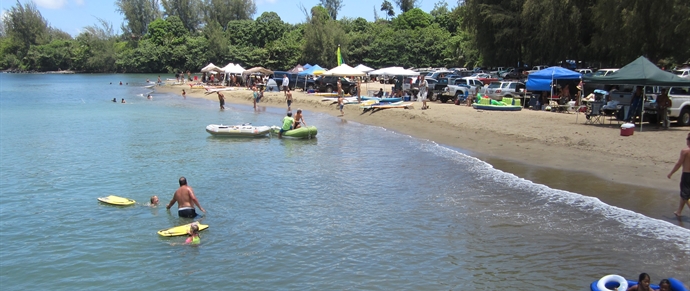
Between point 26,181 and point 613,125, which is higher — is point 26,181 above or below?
below

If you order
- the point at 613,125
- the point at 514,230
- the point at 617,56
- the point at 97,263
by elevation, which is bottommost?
the point at 97,263

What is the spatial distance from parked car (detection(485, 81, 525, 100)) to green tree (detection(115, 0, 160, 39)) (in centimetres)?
11301

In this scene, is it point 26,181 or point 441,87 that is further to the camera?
point 441,87

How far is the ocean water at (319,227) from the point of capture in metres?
9.27

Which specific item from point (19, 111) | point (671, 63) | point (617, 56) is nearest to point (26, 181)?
point (19, 111)

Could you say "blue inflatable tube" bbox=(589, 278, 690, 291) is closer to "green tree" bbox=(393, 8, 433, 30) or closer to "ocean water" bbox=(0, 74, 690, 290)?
"ocean water" bbox=(0, 74, 690, 290)

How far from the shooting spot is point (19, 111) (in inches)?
1516

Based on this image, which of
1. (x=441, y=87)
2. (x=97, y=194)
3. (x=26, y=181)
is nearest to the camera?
(x=97, y=194)

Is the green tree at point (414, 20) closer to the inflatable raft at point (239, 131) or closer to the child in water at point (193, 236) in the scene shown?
the inflatable raft at point (239, 131)

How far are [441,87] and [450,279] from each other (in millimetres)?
24577

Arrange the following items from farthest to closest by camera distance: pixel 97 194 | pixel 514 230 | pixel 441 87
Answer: pixel 441 87, pixel 97 194, pixel 514 230

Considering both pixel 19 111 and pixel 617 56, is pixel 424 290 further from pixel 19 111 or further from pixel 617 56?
pixel 19 111

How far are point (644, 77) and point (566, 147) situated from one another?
3573mm

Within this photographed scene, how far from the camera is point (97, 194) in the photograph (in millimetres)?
14695
